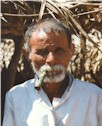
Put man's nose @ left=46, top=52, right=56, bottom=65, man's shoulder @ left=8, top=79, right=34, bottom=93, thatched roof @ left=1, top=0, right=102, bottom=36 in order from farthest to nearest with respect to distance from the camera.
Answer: thatched roof @ left=1, top=0, right=102, bottom=36 < man's shoulder @ left=8, top=79, right=34, bottom=93 < man's nose @ left=46, top=52, right=56, bottom=65

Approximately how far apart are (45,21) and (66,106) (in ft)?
1.39

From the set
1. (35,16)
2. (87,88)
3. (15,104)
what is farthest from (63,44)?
(35,16)

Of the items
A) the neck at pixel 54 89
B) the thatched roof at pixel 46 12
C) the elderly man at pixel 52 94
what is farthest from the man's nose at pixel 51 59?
the thatched roof at pixel 46 12

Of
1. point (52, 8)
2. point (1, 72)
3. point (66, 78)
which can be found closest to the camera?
point (66, 78)

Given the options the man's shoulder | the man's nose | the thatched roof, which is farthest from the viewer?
the thatched roof

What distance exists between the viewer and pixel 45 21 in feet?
6.56

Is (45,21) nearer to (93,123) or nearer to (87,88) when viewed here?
(87,88)

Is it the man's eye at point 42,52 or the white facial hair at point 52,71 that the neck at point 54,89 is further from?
the man's eye at point 42,52

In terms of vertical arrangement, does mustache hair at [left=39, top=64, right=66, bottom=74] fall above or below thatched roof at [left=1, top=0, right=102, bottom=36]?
below

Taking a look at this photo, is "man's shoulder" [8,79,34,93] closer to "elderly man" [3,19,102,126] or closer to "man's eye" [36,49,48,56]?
"elderly man" [3,19,102,126]

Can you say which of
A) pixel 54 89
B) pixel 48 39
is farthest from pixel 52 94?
pixel 48 39

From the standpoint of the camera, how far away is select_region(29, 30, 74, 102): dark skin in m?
1.86

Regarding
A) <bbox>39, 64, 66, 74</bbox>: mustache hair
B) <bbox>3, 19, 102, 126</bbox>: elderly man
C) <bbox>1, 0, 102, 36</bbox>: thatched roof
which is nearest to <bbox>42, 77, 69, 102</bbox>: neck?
<bbox>3, 19, 102, 126</bbox>: elderly man

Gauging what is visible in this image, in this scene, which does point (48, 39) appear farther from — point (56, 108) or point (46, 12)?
point (46, 12)
